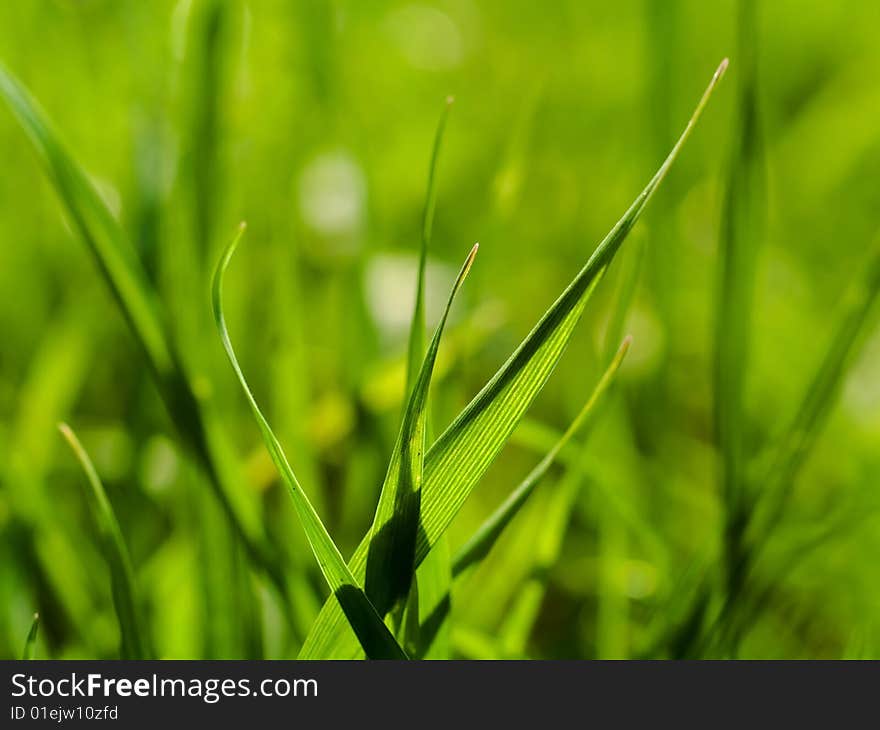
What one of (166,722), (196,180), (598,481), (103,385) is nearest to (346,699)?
(166,722)

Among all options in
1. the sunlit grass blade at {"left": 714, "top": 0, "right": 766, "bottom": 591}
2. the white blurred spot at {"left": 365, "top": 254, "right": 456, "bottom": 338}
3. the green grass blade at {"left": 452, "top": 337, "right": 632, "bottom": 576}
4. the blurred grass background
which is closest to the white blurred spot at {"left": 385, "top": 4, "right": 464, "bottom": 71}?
the blurred grass background

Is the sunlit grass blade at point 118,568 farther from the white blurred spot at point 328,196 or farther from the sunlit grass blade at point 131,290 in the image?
the white blurred spot at point 328,196

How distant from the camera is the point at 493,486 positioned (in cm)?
72

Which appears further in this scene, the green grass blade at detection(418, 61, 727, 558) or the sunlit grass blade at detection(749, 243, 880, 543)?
the sunlit grass blade at detection(749, 243, 880, 543)

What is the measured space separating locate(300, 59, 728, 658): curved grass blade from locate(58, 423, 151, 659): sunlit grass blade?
5.0 inches

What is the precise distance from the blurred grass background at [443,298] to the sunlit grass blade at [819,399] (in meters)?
0.02

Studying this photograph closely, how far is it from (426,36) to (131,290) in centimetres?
82

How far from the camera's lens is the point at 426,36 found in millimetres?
1164

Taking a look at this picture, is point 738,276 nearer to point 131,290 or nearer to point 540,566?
point 540,566

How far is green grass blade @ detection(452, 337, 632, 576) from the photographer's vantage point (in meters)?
0.35

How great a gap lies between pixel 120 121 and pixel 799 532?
71cm

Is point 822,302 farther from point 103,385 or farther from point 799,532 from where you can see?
point 103,385

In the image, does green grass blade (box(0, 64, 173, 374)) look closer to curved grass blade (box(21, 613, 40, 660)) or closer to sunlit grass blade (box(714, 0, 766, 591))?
curved grass blade (box(21, 613, 40, 660))

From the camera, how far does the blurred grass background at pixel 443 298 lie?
0.49 metres
